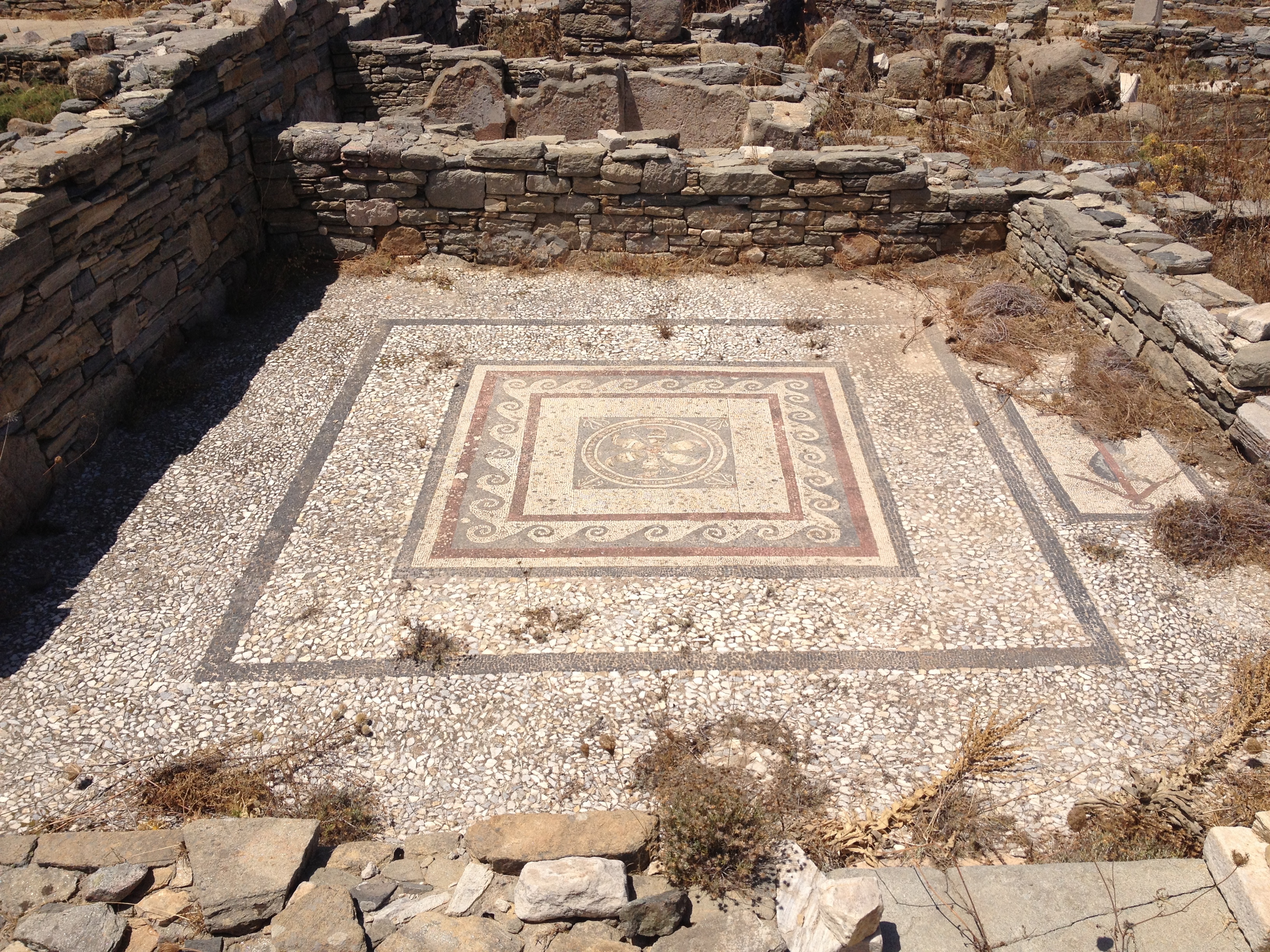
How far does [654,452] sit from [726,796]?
3.08 meters

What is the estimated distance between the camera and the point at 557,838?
3.94 m

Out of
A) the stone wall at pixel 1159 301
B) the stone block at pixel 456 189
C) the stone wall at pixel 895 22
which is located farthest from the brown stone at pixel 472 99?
the stone wall at pixel 895 22

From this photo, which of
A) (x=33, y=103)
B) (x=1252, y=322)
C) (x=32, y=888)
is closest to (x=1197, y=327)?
(x=1252, y=322)

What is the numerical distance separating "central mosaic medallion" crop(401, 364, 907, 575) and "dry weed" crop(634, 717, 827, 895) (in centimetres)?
133

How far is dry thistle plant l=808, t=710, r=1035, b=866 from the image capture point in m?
4.18

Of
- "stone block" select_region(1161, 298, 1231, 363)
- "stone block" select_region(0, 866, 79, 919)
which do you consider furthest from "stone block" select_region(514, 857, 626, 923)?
"stone block" select_region(1161, 298, 1231, 363)

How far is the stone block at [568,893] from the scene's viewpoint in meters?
3.60

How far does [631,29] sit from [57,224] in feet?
30.4

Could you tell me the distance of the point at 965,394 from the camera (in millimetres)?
7480

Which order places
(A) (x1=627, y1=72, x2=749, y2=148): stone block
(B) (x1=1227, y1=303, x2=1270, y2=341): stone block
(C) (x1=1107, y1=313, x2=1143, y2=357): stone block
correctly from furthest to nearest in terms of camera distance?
(A) (x1=627, y1=72, x2=749, y2=148): stone block → (C) (x1=1107, y1=313, x2=1143, y2=357): stone block → (B) (x1=1227, y1=303, x2=1270, y2=341): stone block

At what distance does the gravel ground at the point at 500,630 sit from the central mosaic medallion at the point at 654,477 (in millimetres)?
192

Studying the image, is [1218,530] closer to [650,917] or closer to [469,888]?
[650,917]

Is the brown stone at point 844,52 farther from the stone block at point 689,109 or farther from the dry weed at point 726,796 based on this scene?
the dry weed at point 726,796

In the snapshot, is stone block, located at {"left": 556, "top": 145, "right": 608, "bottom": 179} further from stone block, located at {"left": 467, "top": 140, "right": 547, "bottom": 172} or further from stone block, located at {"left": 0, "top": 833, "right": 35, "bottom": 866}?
stone block, located at {"left": 0, "top": 833, "right": 35, "bottom": 866}
